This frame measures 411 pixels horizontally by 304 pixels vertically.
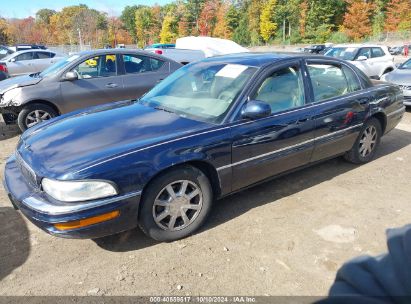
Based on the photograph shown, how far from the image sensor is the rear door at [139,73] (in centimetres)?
671

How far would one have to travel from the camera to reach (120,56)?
6.70 metres

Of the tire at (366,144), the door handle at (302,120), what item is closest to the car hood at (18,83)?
the door handle at (302,120)

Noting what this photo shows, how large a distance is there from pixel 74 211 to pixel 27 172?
0.73 metres

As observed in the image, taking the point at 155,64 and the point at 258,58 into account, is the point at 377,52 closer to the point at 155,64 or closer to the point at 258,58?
the point at 155,64

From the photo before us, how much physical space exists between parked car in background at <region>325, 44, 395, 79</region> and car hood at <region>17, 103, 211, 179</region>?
32.9 ft

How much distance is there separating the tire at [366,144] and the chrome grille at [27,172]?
12.6 feet

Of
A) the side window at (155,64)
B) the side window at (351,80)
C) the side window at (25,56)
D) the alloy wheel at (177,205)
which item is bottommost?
the alloy wheel at (177,205)

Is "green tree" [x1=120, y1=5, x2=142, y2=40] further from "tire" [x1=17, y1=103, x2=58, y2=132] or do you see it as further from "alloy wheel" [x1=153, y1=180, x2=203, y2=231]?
"alloy wheel" [x1=153, y1=180, x2=203, y2=231]

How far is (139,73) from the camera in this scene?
6895 mm

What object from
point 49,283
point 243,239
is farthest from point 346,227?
point 49,283

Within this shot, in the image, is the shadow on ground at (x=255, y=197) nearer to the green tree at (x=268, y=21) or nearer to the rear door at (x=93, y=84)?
the rear door at (x=93, y=84)

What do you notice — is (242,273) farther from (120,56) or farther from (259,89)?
(120,56)

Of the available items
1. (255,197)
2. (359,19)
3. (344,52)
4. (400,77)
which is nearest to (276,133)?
(255,197)

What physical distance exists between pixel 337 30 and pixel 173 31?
137ft
